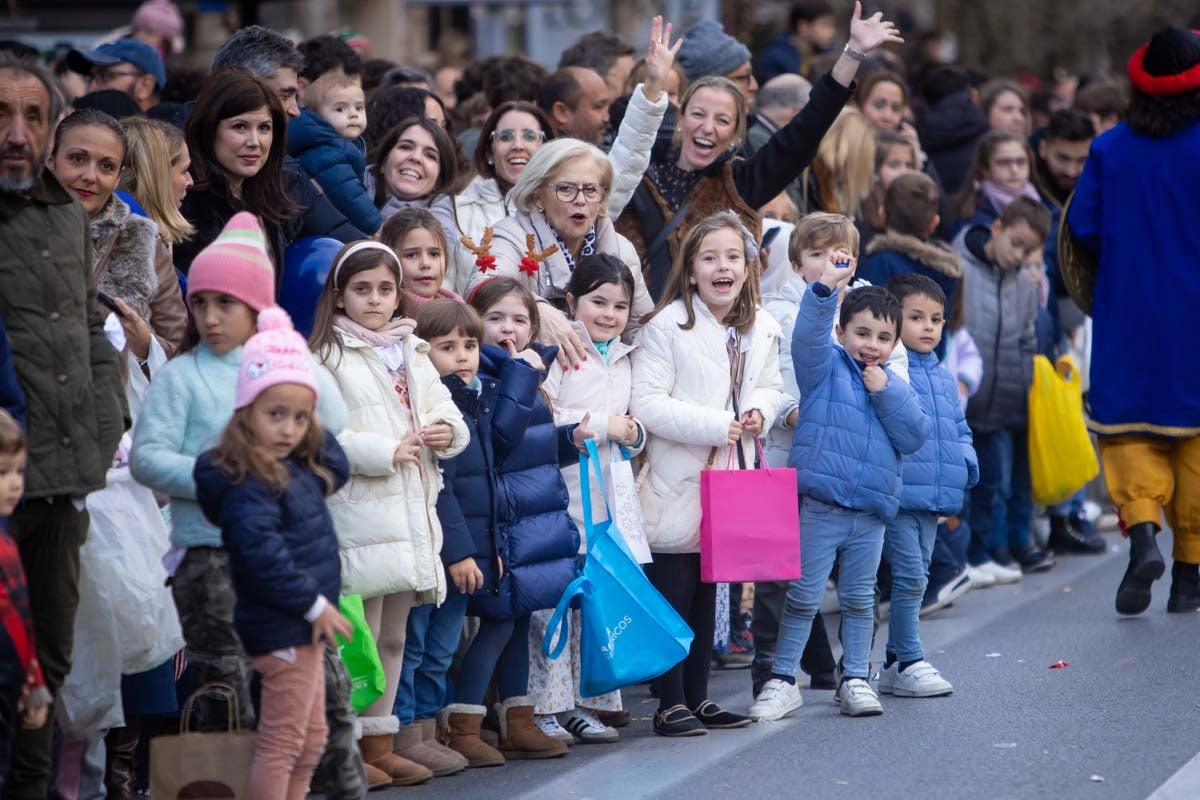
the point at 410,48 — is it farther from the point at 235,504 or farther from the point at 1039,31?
the point at 235,504

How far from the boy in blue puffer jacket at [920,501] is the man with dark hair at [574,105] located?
7.91 ft

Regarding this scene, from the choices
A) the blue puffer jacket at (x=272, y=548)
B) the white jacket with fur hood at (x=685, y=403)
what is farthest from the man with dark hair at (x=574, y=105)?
the blue puffer jacket at (x=272, y=548)

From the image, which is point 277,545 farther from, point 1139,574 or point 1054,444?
point 1054,444

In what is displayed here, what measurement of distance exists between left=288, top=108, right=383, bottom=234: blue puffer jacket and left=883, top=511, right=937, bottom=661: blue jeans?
236 centimetres

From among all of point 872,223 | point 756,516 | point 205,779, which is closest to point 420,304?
point 756,516

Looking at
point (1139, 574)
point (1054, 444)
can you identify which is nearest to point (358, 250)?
point (1139, 574)

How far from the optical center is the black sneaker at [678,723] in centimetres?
726

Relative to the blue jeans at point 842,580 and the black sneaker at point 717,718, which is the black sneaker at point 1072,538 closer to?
the blue jeans at point 842,580

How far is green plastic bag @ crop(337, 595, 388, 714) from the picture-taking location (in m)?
6.20

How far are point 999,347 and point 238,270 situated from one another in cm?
591

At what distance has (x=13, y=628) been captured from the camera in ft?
17.1

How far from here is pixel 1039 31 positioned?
40031 millimetres

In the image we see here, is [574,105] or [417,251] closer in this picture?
[417,251]

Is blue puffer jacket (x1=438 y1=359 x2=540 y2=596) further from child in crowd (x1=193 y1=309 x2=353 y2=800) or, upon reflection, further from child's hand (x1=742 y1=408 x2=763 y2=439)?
child in crowd (x1=193 y1=309 x2=353 y2=800)
